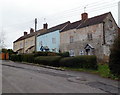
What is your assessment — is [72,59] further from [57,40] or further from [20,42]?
[20,42]

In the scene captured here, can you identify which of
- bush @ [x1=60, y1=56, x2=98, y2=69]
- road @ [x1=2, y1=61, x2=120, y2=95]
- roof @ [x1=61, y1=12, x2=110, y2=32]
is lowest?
road @ [x1=2, y1=61, x2=120, y2=95]

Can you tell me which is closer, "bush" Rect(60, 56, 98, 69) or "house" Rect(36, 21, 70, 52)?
"bush" Rect(60, 56, 98, 69)

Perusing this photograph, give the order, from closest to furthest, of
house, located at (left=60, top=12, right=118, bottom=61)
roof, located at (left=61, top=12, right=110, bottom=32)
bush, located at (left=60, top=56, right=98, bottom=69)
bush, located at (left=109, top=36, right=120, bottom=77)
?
bush, located at (left=109, top=36, right=120, bottom=77), bush, located at (left=60, top=56, right=98, bottom=69), house, located at (left=60, top=12, right=118, bottom=61), roof, located at (left=61, top=12, right=110, bottom=32)

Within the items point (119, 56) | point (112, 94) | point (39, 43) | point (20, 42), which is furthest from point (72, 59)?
point (20, 42)

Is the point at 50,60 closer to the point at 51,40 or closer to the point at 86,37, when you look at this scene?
the point at 86,37

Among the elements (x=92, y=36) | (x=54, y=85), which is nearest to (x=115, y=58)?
(x=54, y=85)

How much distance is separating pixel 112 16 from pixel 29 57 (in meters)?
16.4

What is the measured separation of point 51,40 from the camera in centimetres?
4122

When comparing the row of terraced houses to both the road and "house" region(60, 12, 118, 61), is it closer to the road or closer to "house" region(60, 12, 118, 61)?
"house" region(60, 12, 118, 61)

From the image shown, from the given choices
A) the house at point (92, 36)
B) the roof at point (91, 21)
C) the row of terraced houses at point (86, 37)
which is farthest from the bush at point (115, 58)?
the roof at point (91, 21)

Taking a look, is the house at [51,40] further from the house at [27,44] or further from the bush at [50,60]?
the bush at [50,60]

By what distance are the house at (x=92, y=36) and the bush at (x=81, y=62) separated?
9481 mm

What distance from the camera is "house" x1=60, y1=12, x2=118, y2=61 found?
2978 cm

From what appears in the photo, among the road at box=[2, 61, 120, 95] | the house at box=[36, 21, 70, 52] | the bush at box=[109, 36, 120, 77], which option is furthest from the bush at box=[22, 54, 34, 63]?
the bush at box=[109, 36, 120, 77]
